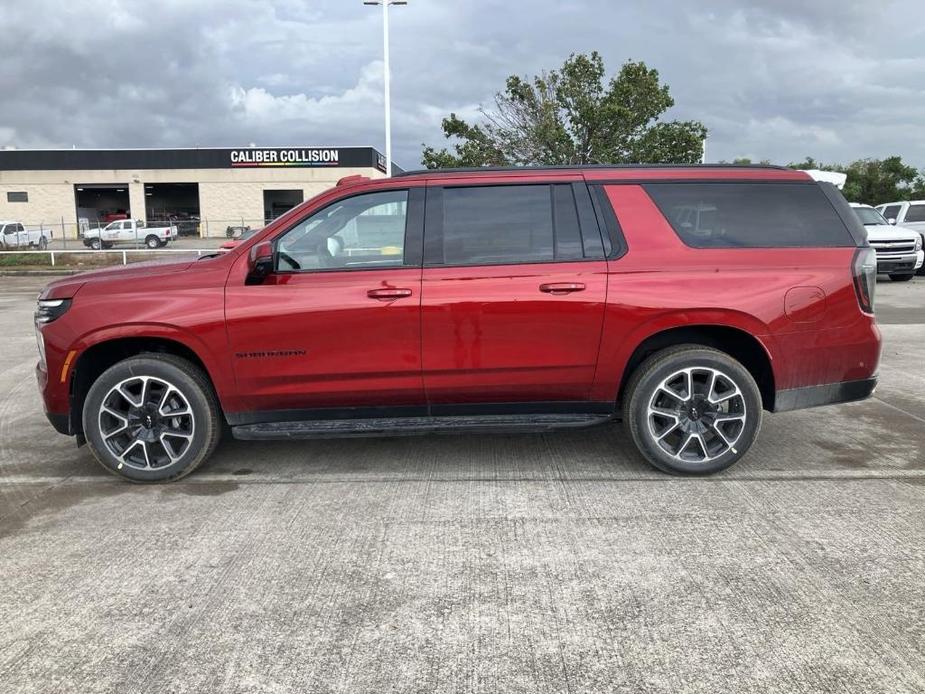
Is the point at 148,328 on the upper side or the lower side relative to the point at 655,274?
lower

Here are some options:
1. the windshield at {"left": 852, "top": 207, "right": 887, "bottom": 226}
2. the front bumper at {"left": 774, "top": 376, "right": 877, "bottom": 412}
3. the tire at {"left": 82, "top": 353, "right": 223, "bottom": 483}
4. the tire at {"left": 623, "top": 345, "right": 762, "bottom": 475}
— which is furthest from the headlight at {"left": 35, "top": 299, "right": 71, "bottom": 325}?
the windshield at {"left": 852, "top": 207, "right": 887, "bottom": 226}

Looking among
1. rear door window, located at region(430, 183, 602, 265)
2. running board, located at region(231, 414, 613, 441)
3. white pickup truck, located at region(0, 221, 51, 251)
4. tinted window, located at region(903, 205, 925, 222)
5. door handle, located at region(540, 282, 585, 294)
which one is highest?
tinted window, located at region(903, 205, 925, 222)

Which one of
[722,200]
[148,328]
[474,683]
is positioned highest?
[722,200]

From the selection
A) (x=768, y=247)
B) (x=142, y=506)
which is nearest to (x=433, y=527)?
(x=142, y=506)

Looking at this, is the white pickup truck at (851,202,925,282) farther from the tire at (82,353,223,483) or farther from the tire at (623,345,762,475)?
the tire at (82,353,223,483)

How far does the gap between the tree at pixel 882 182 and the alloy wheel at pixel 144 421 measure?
4427cm

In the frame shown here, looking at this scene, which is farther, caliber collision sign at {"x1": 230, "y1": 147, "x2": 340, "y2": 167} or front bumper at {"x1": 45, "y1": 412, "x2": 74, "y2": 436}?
caliber collision sign at {"x1": 230, "y1": 147, "x2": 340, "y2": 167}

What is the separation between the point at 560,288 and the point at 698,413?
1170 millimetres

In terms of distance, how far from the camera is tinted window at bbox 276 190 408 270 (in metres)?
4.34

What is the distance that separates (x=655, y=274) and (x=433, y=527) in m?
1.96

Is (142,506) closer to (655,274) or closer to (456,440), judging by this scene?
(456,440)

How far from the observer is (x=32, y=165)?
5103 cm

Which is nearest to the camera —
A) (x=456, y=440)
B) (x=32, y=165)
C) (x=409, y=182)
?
(x=409, y=182)

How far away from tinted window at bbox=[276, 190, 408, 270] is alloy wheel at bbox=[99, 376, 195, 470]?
107cm
